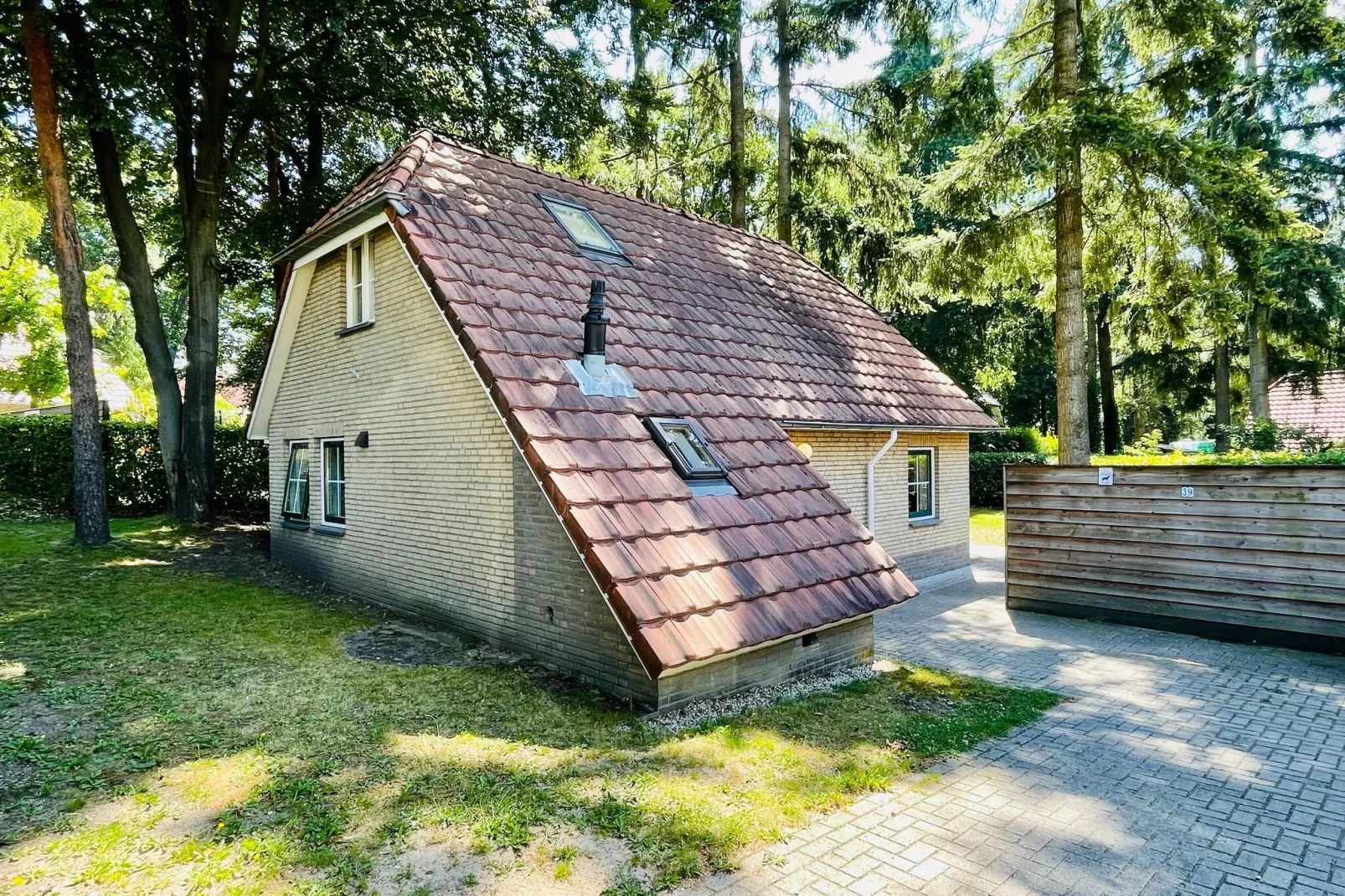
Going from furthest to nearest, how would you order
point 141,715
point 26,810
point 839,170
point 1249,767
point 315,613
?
point 839,170
point 315,613
point 141,715
point 1249,767
point 26,810

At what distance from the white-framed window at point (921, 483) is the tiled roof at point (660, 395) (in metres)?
0.87

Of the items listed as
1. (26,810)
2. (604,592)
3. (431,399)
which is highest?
(431,399)

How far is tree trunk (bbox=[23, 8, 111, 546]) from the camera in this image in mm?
11000

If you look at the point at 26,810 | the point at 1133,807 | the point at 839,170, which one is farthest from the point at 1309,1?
the point at 26,810

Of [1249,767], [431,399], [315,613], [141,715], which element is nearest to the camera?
[1249,767]

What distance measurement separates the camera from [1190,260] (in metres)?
11.7

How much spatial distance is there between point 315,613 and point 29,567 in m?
4.98

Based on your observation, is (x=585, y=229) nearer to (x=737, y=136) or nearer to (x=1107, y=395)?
(x=737, y=136)

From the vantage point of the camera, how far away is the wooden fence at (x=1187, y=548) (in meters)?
7.65

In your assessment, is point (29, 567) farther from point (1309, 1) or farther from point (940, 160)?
point (940, 160)

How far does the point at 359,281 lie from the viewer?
9266mm

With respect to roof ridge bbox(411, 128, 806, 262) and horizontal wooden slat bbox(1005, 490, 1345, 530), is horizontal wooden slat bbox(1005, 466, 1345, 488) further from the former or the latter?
roof ridge bbox(411, 128, 806, 262)

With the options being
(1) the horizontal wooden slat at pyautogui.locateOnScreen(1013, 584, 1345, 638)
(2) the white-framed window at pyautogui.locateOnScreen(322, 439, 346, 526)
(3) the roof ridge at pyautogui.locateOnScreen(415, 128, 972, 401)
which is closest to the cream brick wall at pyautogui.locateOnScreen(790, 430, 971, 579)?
(3) the roof ridge at pyautogui.locateOnScreen(415, 128, 972, 401)

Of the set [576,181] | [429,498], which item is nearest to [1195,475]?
[429,498]
